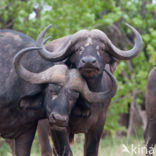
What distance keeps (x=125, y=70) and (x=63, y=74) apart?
1267 cm

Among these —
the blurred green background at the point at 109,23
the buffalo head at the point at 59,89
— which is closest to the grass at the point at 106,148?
the buffalo head at the point at 59,89

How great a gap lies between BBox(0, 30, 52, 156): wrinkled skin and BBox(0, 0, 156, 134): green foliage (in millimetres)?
6370

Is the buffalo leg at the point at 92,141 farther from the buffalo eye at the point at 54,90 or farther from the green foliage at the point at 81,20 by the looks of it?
the green foliage at the point at 81,20

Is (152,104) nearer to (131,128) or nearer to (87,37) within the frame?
(87,37)

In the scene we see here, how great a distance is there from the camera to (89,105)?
6.97 metres

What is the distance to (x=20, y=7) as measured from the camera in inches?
599

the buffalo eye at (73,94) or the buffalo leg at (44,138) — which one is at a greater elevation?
the buffalo eye at (73,94)

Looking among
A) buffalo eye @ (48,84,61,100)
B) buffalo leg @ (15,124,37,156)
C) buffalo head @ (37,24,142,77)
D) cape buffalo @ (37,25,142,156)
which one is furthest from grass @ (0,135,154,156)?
buffalo eye @ (48,84,61,100)

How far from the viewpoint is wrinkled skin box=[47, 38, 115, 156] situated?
6398 mm

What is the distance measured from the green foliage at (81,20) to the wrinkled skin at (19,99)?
6370 mm

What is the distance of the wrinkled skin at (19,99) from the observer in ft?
22.0

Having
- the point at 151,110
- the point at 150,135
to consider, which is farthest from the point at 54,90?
the point at 150,135

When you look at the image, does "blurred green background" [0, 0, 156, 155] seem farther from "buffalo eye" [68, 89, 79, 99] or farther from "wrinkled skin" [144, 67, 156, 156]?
"buffalo eye" [68, 89, 79, 99]

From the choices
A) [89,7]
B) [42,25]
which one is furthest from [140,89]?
[42,25]
